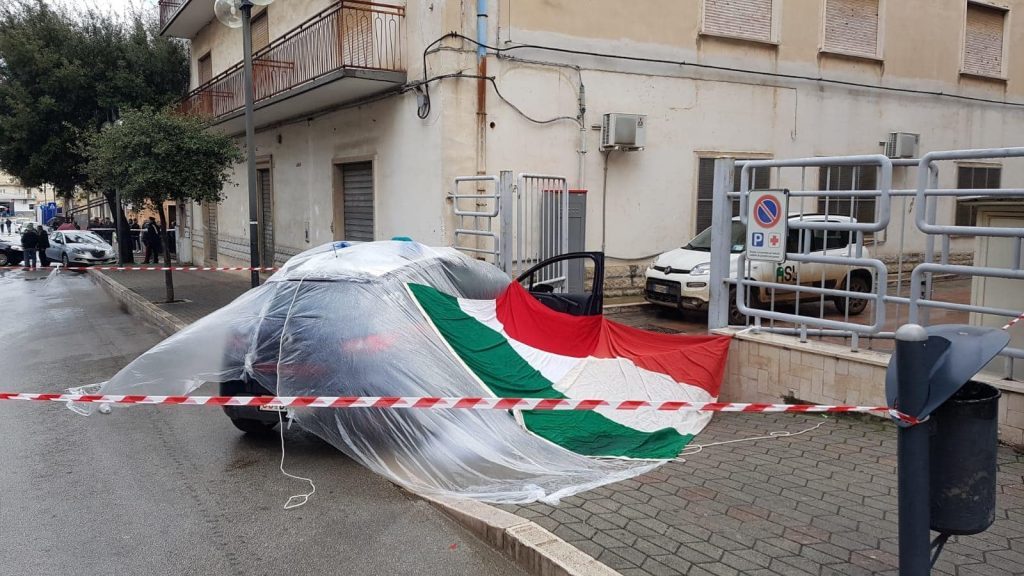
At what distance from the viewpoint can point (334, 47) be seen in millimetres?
12641

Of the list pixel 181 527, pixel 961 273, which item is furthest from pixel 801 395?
pixel 181 527

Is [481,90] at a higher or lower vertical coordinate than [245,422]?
higher

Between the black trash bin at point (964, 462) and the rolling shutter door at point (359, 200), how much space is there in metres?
12.0

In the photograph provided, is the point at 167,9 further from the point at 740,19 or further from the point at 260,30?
the point at 740,19

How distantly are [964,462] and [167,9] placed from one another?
25950 millimetres

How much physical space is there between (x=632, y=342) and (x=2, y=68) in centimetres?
2592

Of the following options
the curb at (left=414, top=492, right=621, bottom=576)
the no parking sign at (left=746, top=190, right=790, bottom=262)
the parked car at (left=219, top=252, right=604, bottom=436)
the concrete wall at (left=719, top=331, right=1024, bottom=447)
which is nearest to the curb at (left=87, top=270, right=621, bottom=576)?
the curb at (left=414, top=492, right=621, bottom=576)

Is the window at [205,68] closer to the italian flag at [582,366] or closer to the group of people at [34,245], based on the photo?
the group of people at [34,245]

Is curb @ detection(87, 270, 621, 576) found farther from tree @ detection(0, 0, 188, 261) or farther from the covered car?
→ tree @ detection(0, 0, 188, 261)

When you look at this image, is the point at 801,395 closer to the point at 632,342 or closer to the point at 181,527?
the point at 632,342

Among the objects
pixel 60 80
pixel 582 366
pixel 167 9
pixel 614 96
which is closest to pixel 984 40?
pixel 614 96

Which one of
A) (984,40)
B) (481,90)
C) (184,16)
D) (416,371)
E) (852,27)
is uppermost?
(184,16)

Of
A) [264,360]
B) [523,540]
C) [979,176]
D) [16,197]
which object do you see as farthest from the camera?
[16,197]

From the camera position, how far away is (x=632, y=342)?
6418mm
